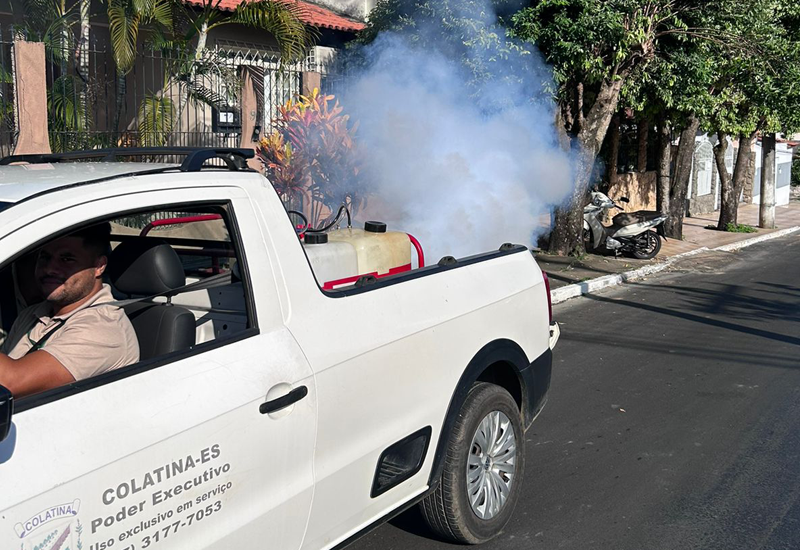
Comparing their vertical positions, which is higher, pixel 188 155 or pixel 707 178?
pixel 188 155

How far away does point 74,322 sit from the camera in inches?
105

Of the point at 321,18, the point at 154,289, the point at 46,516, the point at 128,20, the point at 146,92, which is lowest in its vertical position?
the point at 46,516

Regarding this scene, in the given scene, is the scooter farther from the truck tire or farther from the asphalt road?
the truck tire

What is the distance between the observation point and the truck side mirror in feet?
6.34

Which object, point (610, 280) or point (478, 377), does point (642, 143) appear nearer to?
point (610, 280)

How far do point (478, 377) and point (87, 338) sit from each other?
1.94 m

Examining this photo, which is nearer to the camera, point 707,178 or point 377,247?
point 377,247

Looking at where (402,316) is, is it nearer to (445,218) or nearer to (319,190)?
(445,218)

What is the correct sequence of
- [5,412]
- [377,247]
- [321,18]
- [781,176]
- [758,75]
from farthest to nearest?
[781,176], [758,75], [321,18], [377,247], [5,412]

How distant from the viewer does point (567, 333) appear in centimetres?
898

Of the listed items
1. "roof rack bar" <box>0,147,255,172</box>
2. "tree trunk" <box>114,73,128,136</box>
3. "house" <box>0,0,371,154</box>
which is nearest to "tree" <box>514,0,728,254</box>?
"house" <box>0,0,371,154</box>

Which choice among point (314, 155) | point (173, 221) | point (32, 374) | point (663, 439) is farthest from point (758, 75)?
point (32, 374)

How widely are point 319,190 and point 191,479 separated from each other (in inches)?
301

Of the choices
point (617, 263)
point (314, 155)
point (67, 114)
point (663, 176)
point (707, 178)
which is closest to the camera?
point (67, 114)
